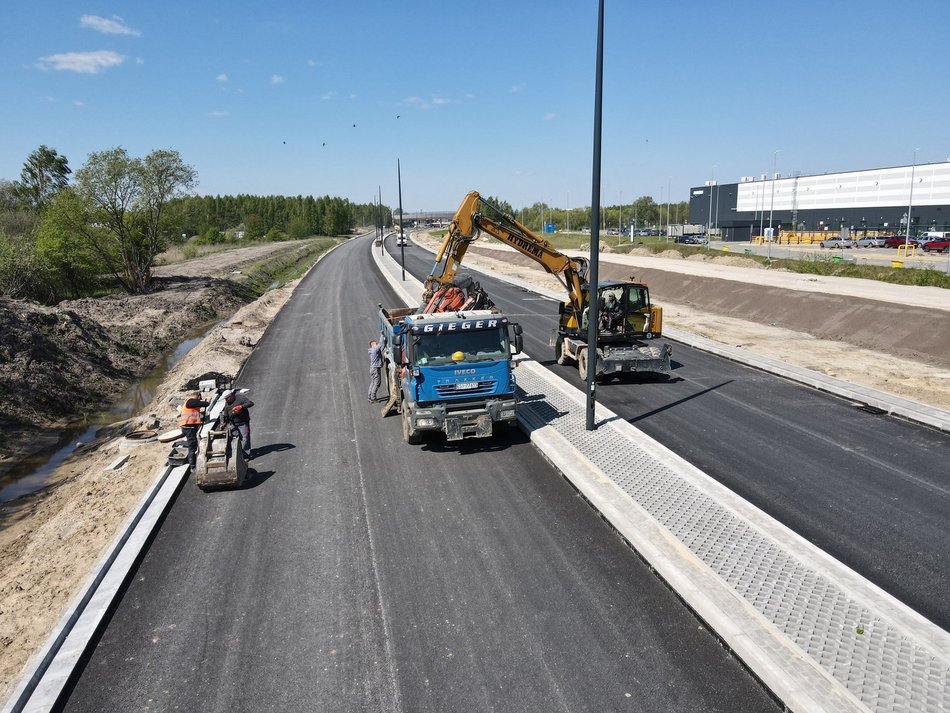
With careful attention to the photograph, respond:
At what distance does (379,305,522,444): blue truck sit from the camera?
12750mm

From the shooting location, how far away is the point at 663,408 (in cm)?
1611

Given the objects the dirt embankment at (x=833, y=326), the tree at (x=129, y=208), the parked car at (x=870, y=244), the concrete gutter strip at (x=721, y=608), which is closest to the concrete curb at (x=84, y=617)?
the concrete gutter strip at (x=721, y=608)

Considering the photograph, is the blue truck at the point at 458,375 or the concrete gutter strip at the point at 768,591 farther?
the blue truck at the point at 458,375

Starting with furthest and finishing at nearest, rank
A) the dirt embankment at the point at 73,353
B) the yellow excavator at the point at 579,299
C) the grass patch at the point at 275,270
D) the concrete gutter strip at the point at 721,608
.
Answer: the grass patch at the point at 275,270
the dirt embankment at the point at 73,353
the yellow excavator at the point at 579,299
the concrete gutter strip at the point at 721,608

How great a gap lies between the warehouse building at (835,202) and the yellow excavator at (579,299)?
65.1 m

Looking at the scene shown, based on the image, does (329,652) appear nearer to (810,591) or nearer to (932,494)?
(810,591)

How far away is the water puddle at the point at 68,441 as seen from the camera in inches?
580

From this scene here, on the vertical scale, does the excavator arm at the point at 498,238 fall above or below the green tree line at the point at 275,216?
below

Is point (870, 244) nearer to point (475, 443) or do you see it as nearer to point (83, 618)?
point (475, 443)

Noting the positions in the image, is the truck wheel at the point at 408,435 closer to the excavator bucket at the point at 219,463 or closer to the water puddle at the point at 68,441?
the excavator bucket at the point at 219,463

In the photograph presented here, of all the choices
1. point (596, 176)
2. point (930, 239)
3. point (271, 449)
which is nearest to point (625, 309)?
point (596, 176)

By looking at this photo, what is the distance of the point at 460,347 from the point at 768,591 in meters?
7.17

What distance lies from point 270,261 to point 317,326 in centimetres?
4715

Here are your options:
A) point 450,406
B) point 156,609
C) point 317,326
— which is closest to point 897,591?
point 450,406
